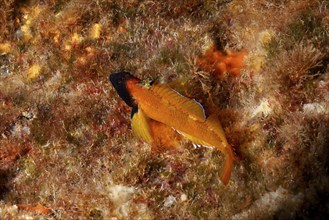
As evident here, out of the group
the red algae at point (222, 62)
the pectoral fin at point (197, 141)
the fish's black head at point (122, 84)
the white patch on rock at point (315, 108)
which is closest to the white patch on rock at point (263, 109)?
the white patch on rock at point (315, 108)

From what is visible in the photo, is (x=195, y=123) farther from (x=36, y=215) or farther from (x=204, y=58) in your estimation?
(x=36, y=215)

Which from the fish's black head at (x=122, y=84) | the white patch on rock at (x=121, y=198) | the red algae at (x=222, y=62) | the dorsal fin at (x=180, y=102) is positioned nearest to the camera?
the dorsal fin at (x=180, y=102)

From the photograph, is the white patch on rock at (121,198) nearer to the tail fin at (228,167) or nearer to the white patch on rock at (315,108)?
the tail fin at (228,167)

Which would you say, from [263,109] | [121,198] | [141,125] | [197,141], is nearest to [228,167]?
[197,141]

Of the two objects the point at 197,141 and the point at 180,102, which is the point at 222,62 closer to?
the point at 180,102

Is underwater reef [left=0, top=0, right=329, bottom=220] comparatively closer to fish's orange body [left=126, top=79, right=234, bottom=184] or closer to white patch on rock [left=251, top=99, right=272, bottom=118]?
white patch on rock [left=251, top=99, right=272, bottom=118]

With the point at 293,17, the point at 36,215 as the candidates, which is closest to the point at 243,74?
the point at 293,17
